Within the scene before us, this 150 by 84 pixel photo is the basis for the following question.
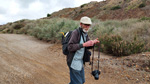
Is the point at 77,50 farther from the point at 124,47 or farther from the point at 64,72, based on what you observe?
the point at 124,47

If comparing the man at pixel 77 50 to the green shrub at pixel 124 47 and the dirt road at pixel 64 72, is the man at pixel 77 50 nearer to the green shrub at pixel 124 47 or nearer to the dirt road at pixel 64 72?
the dirt road at pixel 64 72

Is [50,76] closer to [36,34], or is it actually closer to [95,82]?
[95,82]

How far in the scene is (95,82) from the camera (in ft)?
14.0

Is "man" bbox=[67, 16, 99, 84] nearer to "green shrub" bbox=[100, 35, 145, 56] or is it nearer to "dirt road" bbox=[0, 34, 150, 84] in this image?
"dirt road" bbox=[0, 34, 150, 84]

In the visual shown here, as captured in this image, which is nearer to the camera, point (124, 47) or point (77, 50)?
point (77, 50)

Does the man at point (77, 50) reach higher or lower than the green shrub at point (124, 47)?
higher

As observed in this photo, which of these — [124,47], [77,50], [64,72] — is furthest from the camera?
[124,47]

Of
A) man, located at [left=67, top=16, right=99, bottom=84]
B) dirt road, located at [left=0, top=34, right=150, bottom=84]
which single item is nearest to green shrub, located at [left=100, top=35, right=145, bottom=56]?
dirt road, located at [left=0, top=34, right=150, bottom=84]

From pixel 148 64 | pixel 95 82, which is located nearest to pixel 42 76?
pixel 95 82

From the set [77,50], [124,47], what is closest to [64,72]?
[77,50]

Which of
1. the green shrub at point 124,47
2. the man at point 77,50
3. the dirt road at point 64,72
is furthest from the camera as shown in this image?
the green shrub at point 124,47

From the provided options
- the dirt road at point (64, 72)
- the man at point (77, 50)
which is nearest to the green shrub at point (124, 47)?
the dirt road at point (64, 72)

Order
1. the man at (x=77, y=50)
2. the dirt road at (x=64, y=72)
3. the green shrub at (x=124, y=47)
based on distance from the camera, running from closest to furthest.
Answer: the man at (x=77, y=50), the dirt road at (x=64, y=72), the green shrub at (x=124, y=47)

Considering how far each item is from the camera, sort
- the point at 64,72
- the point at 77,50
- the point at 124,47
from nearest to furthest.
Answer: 1. the point at 77,50
2. the point at 64,72
3. the point at 124,47
